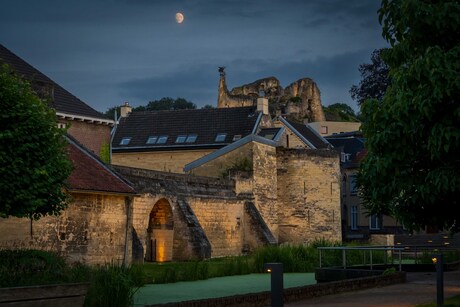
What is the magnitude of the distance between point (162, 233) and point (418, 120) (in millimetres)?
26763

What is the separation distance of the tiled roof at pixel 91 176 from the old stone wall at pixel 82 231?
44cm

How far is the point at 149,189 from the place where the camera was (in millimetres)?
37781

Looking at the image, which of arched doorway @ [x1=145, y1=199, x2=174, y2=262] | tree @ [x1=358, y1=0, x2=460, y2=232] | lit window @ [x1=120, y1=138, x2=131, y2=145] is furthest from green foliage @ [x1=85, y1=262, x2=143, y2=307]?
lit window @ [x1=120, y1=138, x2=131, y2=145]

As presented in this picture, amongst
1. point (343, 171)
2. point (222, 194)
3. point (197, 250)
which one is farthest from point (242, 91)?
point (197, 250)

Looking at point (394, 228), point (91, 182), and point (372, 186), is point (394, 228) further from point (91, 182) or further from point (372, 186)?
point (372, 186)

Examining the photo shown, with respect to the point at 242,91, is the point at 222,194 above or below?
below

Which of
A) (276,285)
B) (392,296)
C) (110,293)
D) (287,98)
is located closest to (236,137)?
(392,296)

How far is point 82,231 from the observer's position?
31.1 m

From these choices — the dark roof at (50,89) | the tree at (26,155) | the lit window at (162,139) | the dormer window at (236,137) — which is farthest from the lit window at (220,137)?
the tree at (26,155)

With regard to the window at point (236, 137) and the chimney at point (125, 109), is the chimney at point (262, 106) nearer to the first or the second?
the window at point (236, 137)

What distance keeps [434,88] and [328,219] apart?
39.5m

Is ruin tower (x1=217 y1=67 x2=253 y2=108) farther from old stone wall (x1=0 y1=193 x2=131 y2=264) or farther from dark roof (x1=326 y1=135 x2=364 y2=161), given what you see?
old stone wall (x1=0 y1=193 x2=131 y2=264)

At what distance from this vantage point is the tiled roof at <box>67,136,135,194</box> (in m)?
30.6

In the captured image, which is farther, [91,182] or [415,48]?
[91,182]
